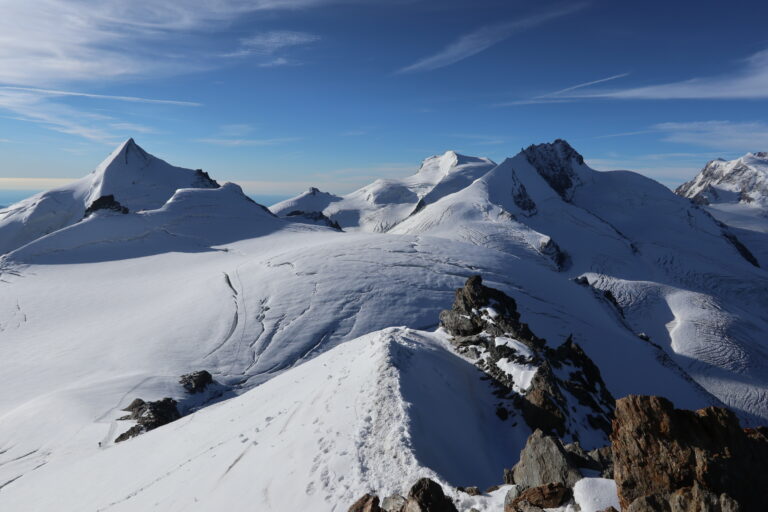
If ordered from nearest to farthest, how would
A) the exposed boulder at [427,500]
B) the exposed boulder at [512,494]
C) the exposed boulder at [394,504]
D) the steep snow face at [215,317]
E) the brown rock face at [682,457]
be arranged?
1. the brown rock face at [682,457]
2. the exposed boulder at [427,500]
3. the exposed boulder at [394,504]
4. the exposed boulder at [512,494]
5. the steep snow face at [215,317]

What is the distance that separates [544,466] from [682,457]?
11.0 feet

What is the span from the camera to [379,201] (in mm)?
173750

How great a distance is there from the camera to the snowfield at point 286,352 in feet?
42.8

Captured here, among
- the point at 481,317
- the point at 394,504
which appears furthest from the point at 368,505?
the point at 481,317

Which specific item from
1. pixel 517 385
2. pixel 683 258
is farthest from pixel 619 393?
pixel 683 258

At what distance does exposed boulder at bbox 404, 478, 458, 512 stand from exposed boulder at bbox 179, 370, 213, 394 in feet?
68.1

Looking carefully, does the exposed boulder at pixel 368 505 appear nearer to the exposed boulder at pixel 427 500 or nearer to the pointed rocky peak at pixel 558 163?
the exposed boulder at pixel 427 500

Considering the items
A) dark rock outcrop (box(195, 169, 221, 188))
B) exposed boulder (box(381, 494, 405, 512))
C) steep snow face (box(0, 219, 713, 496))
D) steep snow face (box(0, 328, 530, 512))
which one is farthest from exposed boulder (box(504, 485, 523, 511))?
dark rock outcrop (box(195, 169, 221, 188))

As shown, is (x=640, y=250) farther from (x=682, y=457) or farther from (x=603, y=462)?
(x=682, y=457)

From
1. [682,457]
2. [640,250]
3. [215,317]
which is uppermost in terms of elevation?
[682,457]

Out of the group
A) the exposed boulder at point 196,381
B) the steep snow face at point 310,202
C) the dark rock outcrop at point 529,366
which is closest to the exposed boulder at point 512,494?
the dark rock outcrop at point 529,366

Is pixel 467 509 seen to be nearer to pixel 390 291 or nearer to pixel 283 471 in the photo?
pixel 283 471

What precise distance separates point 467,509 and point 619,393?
24.5m

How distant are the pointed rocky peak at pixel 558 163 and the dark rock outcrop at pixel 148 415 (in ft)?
468
